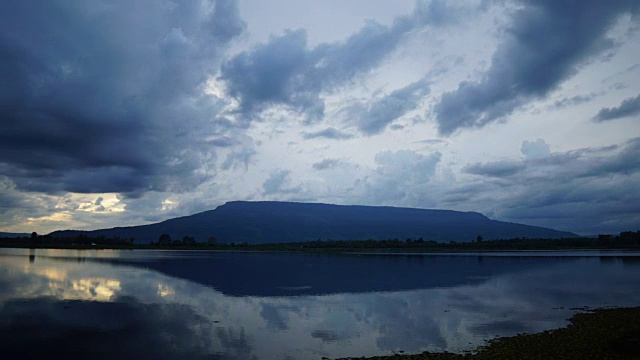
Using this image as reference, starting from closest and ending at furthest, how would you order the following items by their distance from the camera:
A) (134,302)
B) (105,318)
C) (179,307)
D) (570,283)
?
(105,318)
(179,307)
(134,302)
(570,283)

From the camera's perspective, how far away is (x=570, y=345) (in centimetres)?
2795

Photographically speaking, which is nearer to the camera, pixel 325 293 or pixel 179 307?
pixel 179 307

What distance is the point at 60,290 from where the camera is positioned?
55.9 m

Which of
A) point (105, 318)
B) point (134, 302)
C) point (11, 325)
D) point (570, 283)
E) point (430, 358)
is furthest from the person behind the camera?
point (570, 283)

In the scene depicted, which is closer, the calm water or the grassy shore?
the grassy shore

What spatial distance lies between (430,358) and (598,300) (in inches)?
1471

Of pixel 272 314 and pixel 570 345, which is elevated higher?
pixel 570 345

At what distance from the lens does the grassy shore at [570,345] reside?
83.5 feet

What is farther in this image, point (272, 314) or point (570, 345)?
point (272, 314)

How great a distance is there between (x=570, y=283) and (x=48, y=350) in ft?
242

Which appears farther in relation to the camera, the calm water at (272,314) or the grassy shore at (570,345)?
the calm water at (272,314)

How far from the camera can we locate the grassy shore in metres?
25.4

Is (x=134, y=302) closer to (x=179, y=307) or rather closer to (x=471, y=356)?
(x=179, y=307)

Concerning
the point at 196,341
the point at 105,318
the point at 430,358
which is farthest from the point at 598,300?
the point at 105,318
